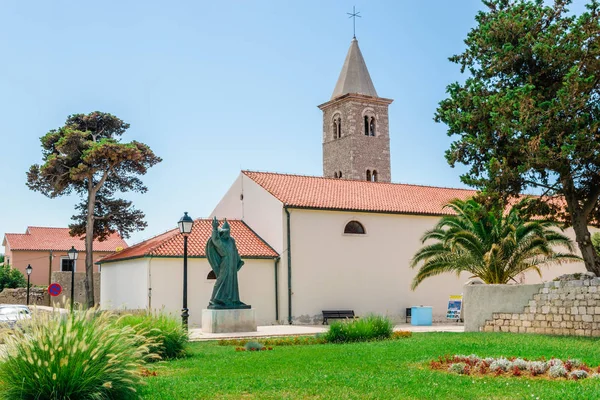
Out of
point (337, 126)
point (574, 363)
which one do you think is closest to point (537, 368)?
point (574, 363)

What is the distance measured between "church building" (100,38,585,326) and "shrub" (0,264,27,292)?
83.5ft

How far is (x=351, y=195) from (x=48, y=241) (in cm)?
3964

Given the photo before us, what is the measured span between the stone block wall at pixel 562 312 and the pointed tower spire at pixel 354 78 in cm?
3564

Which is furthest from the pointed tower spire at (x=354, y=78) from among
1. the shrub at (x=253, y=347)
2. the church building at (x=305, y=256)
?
the shrub at (x=253, y=347)

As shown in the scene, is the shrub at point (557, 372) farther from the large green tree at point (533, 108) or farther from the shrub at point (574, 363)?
the large green tree at point (533, 108)

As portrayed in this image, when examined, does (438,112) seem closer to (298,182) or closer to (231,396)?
(298,182)

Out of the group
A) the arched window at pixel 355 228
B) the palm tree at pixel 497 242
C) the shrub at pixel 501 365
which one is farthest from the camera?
the arched window at pixel 355 228

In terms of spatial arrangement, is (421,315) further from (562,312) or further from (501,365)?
(501,365)

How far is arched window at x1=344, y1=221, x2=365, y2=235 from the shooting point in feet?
99.7

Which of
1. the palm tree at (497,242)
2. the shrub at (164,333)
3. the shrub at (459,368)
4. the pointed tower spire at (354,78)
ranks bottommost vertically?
the shrub at (459,368)

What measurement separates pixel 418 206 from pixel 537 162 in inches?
578

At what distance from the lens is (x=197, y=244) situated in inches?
1130

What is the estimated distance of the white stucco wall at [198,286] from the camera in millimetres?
27297

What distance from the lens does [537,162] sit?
17.8 meters
